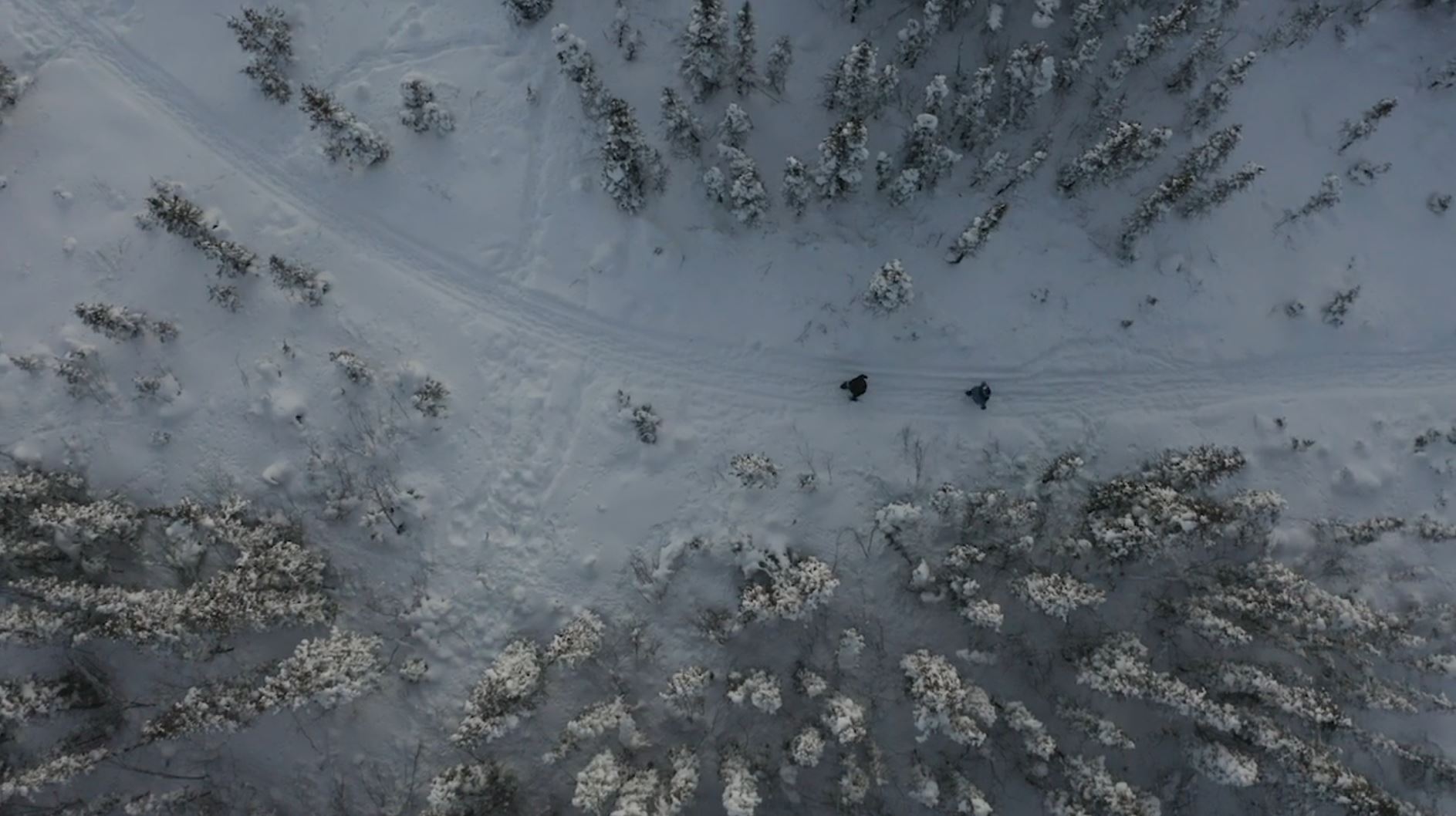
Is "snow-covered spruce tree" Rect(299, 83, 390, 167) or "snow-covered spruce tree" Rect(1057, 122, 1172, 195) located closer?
"snow-covered spruce tree" Rect(1057, 122, 1172, 195)

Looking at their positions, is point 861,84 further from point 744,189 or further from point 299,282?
point 299,282

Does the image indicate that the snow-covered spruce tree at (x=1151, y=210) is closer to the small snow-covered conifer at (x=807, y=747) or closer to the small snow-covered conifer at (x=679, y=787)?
the small snow-covered conifer at (x=807, y=747)

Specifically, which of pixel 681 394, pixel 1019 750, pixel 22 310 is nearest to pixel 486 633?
pixel 681 394

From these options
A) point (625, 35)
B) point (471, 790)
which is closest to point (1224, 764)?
point (471, 790)

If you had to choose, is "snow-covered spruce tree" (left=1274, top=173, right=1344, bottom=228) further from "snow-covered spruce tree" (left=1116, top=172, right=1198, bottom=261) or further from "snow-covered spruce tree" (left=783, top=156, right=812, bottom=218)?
"snow-covered spruce tree" (left=783, top=156, right=812, bottom=218)

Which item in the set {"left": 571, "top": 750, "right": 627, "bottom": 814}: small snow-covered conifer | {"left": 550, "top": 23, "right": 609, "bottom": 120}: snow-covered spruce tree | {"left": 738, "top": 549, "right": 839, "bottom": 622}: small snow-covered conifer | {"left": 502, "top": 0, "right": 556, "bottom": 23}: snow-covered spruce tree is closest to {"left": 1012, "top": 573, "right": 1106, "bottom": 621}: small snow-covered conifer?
{"left": 738, "top": 549, "right": 839, "bottom": 622}: small snow-covered conifer
